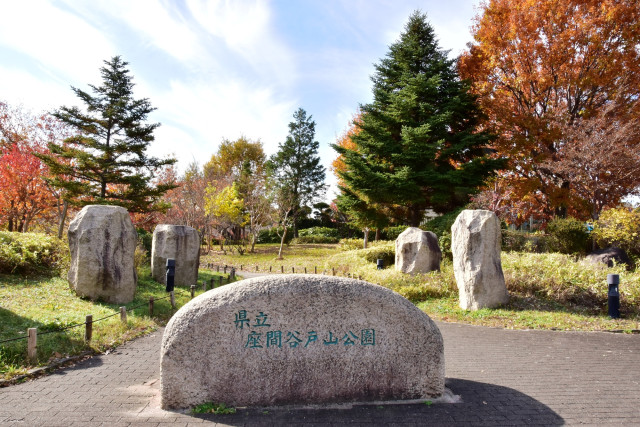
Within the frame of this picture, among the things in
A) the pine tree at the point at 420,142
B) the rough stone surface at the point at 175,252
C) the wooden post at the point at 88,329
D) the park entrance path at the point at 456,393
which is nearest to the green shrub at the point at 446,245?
the pine tree at the point at 420,142

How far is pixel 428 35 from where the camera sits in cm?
2316

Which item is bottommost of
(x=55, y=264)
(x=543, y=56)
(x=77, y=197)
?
(x=55, y=264)

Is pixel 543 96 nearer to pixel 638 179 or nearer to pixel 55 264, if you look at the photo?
pixel 638 179

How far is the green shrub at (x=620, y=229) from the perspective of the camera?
13871 mm

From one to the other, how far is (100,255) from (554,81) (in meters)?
20.9

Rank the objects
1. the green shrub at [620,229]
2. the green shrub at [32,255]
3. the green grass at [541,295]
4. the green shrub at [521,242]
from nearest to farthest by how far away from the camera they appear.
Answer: the green grass at [541,295], the green shrub at [32,255], the green shrub at [620,229], the green shrub at [521,242]

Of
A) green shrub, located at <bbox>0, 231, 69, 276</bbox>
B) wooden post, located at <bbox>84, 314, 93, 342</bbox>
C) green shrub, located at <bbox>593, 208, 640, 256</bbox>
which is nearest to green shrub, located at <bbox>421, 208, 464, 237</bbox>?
green shrub, located at <bbox>593, 208, 640, 256</bbox>

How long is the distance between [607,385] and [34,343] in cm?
857

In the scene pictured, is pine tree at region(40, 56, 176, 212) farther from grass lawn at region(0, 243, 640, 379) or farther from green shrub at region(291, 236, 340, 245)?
green shrub at region(291, 236, 340, 245)

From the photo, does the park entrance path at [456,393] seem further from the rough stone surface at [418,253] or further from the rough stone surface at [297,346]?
the rough stone surface at [418,253]

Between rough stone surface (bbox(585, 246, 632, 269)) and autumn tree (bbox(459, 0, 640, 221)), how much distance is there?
10.2 ft

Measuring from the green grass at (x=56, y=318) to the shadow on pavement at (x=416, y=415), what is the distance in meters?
3.63

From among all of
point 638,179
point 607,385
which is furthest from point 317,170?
point 607,385

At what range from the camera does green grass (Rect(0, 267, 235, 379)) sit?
19.6 ft
